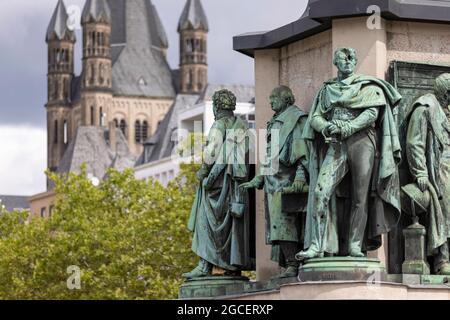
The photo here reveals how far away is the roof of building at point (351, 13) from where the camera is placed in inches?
653

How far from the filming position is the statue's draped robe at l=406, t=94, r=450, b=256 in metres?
16.3

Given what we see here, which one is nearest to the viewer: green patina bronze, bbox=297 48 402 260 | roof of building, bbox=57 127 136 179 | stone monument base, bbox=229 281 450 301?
stone monument base, bbox=229 281 450 301

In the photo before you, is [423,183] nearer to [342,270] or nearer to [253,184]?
[342,270]

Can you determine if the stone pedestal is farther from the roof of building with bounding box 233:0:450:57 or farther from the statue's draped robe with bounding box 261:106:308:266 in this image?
the roof of building with bounding box 233:0:450:57

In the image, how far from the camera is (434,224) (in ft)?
53.5

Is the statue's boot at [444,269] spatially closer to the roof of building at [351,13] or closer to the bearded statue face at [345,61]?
the bearded statue face at [345,61]

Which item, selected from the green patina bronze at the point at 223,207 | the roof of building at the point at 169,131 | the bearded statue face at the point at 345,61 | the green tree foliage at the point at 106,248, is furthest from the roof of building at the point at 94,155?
the bearded statue face at the point at 345,61

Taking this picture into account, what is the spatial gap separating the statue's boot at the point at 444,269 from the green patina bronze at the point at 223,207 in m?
2.32

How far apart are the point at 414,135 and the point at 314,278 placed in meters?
1.83

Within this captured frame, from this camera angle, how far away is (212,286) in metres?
17.5

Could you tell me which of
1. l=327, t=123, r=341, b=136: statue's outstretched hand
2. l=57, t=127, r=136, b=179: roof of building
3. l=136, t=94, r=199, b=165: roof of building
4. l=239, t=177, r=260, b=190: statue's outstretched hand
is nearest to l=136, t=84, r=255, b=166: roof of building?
l=136, t=94, r=199, b=165: roof of building

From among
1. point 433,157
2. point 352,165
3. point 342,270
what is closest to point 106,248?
point 433,157

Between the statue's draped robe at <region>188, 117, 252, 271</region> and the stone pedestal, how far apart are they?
81.1 inches

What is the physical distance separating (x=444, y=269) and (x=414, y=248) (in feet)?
1.12
